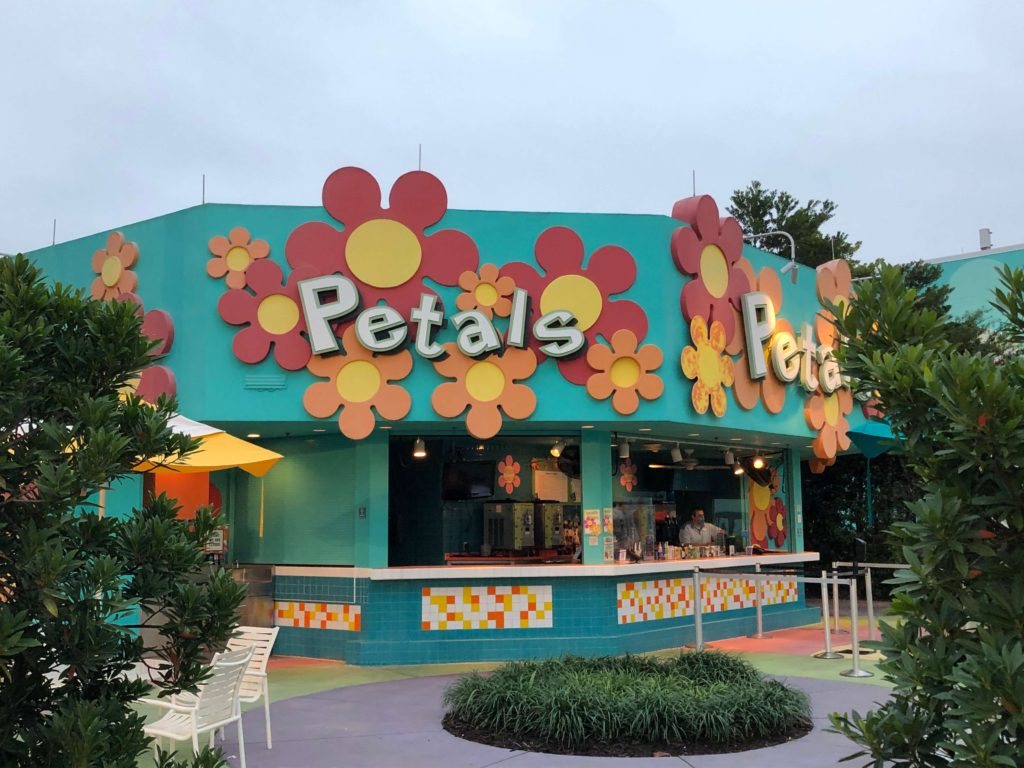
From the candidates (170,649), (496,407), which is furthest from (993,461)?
(496,407)

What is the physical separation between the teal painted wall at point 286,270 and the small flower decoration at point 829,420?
3.19 m

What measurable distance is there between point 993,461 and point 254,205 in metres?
10.4

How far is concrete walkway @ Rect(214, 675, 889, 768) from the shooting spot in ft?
23.8

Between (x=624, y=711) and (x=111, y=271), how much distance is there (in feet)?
30.0

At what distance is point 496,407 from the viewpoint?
11.9m

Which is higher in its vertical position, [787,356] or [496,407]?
[787,356]

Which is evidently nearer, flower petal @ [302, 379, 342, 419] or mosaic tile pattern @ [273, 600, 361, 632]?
flower petal @ [302, 379, 342, 419]

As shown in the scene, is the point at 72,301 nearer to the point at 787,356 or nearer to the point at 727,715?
the point at 727,715

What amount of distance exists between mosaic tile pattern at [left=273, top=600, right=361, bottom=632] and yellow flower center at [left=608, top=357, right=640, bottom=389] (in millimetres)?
4254

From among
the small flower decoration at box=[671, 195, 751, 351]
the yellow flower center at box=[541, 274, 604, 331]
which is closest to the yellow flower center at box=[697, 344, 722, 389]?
the small flower decoration at box=[671, 195, 751, 351]

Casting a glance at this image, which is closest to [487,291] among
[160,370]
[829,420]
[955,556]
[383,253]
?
[383,253]

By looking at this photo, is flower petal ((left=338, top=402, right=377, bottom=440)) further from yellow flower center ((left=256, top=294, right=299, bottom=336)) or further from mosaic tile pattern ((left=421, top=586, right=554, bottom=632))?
mosaic tile pattern ((left=421, top=586, right=554, bottom=632))

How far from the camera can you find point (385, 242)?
11969 mm

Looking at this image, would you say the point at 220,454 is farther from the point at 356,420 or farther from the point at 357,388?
the point at 357,388
